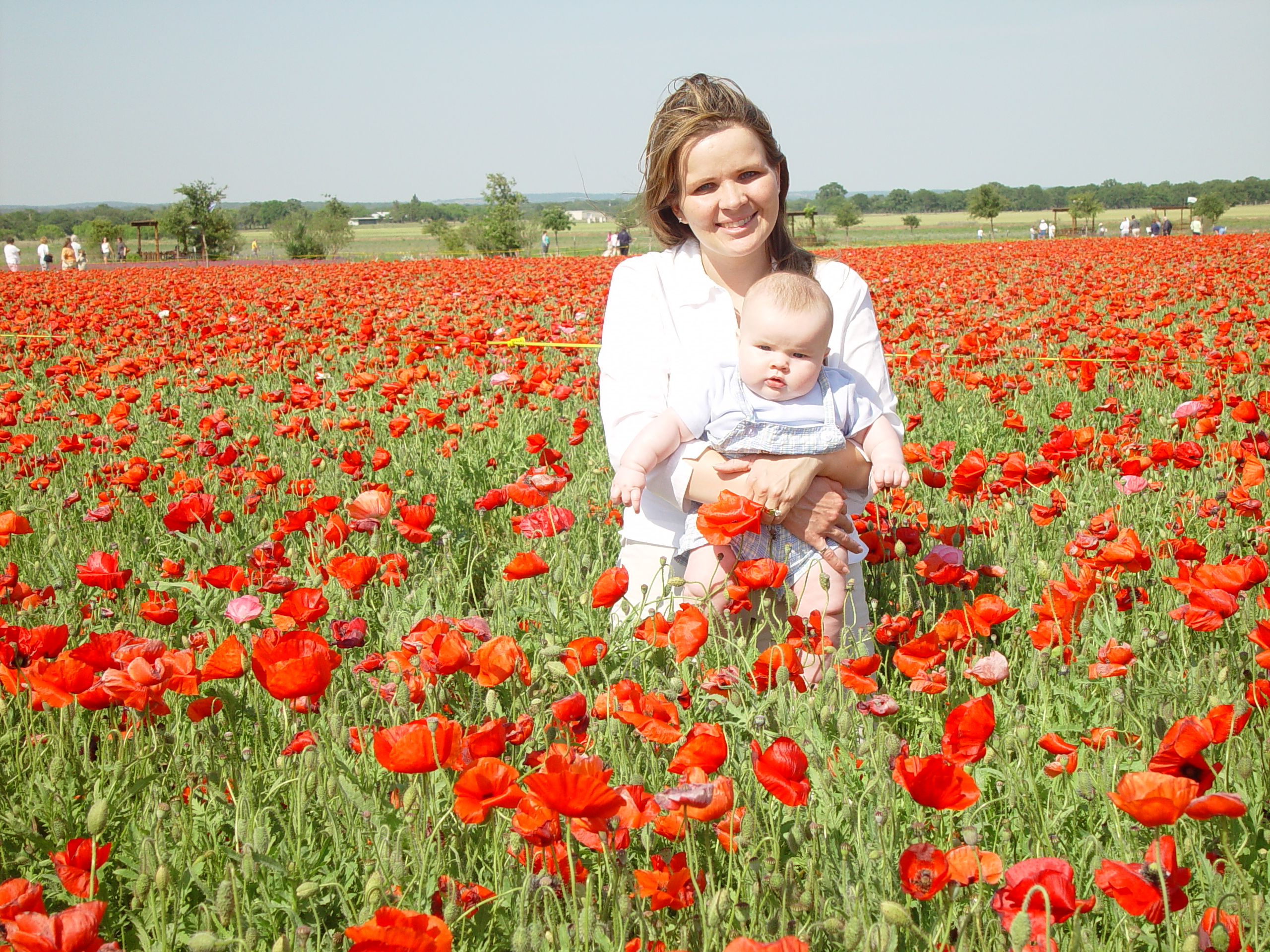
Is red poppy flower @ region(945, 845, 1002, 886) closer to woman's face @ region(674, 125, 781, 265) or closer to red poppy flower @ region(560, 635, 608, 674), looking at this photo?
red poppy flower @ region(560, 635, 608, 674)

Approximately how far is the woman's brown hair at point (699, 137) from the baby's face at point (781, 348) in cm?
28

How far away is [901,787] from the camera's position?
188 cm

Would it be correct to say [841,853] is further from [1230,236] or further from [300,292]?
[1230,236]

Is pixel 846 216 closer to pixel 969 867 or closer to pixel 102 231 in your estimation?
pixel 102 231

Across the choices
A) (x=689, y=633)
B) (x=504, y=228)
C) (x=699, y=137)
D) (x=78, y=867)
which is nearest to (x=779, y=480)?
(x=689, y=633)

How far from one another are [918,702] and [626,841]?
Answer: 118 cm

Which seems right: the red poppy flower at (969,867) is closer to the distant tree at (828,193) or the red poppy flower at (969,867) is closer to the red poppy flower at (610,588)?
the red poppy flower at (610,588)

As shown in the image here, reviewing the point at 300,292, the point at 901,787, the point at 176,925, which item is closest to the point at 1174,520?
the point at 901,787

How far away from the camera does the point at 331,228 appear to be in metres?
45.7

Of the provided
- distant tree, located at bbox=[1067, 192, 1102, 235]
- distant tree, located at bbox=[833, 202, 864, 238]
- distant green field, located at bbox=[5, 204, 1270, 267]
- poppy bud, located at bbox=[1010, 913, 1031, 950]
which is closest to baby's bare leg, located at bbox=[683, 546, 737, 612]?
poppy bud, located at bbox=[1010, 913, 1031, 950]

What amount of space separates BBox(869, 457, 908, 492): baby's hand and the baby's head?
274 millimetres

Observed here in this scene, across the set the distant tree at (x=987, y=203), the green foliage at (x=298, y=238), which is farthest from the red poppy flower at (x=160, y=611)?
the distant tree at (x=987, y=203)

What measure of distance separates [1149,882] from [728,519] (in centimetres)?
104

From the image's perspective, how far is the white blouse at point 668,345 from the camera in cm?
286
